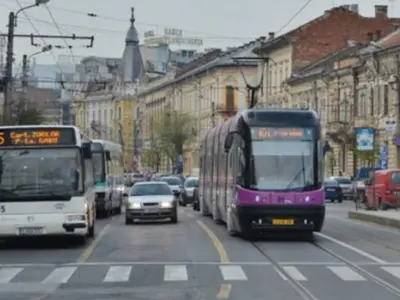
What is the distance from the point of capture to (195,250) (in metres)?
25.1

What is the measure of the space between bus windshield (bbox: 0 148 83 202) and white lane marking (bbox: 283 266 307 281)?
652cm

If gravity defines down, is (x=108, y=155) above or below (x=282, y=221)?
above

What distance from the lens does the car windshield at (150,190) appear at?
38281mm

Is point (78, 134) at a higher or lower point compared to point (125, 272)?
higher

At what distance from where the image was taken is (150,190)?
38.4m

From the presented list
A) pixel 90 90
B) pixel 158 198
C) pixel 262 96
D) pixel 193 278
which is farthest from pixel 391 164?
pixel 90 90

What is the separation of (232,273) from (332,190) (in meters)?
46.8

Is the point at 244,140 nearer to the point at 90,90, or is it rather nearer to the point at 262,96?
the point at 262,96

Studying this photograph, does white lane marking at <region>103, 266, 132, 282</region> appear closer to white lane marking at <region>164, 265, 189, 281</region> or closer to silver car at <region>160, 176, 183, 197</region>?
white lane marking at <region>164, 265, 189, 281</region>

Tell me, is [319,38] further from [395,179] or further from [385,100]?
[395,179]

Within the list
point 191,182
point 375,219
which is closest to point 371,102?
point 191,182

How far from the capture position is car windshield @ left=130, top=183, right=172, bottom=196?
38281 millimetres

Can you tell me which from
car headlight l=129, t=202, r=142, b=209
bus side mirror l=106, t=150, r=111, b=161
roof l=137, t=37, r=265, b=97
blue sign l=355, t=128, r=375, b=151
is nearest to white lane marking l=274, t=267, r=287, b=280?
car headlight l=129, t=202, r=142, b=209

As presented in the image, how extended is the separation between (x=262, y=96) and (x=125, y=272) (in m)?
84.4
